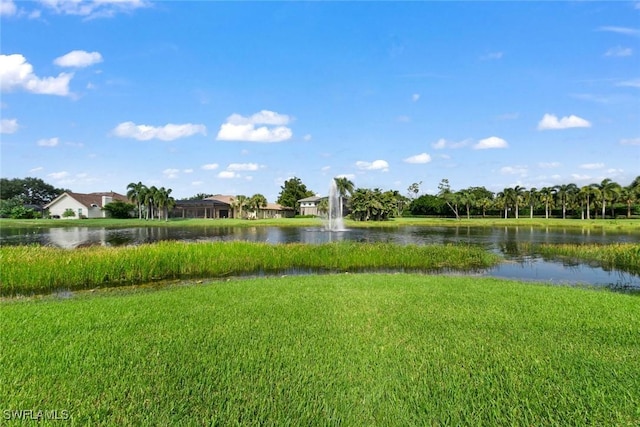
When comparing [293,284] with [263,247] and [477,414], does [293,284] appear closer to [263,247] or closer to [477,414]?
[477,414]

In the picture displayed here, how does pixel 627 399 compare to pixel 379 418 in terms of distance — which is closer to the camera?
pixel 379 418

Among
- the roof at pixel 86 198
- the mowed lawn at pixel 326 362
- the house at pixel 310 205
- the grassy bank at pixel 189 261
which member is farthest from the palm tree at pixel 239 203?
the mowed lawn at pixel 326 362

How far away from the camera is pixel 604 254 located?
2216 centimetres

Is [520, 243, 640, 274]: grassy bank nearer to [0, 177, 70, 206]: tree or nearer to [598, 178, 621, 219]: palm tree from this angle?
[598, 178, 621, 219]: palm tree

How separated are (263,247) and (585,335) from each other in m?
15.3

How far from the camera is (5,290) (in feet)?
41.9

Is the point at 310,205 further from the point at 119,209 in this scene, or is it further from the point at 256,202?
the point at 119,209

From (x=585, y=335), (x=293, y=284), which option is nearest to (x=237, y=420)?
(x=585, y=335)

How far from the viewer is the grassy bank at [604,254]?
65.7ft

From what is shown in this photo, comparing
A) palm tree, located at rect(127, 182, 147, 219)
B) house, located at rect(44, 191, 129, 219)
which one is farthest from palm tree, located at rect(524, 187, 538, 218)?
house, located at rect(44, 191, 129, 219)

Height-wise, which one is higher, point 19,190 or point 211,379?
point 19,190

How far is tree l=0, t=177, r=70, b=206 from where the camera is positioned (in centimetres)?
9075

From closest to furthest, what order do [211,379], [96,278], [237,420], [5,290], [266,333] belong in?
1. [237,420]
2. [211,379]
3. [266,333]
4. [5,290]
5. [96,278]

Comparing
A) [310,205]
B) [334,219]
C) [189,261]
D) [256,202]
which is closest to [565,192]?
[334,219]
